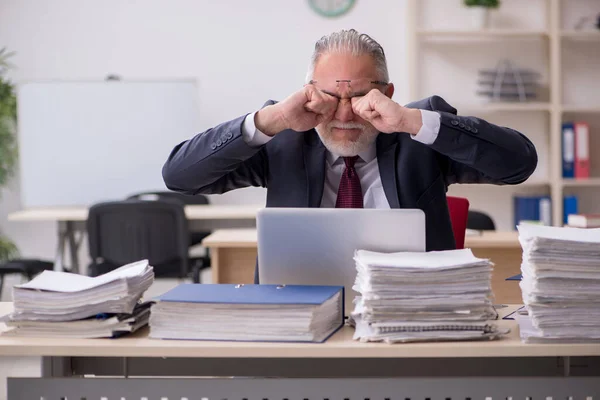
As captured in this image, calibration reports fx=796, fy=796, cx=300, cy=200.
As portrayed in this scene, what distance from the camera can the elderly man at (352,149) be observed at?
1.81 meters

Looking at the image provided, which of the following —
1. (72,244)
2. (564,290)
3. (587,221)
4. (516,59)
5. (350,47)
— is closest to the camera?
(564,290)

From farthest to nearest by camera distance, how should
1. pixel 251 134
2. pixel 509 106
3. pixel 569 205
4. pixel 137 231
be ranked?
pixel 569 205 → pixel 509 106 → pixel 137 231 → pixel 251 134

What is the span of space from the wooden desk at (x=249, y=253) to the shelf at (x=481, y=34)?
6.89ft

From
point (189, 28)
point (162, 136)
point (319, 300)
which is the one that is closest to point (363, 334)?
point (319, 300)

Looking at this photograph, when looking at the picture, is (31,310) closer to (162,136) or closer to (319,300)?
(319,300)

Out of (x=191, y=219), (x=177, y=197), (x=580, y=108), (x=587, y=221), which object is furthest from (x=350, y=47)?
(x=580, y=108)

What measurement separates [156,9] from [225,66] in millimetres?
637

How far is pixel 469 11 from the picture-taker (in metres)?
5.59

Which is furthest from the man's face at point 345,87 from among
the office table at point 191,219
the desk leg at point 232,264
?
the office table at point 191,219

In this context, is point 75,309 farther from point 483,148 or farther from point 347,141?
point 483,148

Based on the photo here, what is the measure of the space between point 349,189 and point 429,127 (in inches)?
13.3

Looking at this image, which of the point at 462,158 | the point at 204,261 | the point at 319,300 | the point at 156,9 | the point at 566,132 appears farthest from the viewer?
the point at 156,9

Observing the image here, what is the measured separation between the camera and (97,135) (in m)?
5.50

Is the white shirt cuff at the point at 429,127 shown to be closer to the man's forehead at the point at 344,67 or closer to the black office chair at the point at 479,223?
the man's forehead at the point at 344,67
